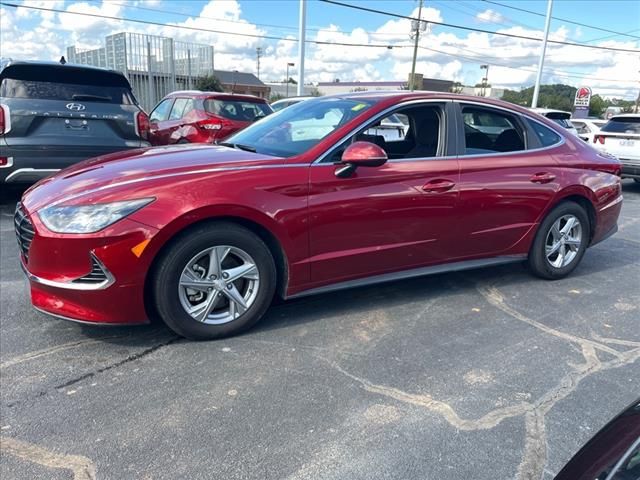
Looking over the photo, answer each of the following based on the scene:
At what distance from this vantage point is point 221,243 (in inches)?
125

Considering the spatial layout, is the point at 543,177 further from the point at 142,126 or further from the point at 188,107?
the point at 188,107

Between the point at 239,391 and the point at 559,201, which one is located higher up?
the point at 559,201

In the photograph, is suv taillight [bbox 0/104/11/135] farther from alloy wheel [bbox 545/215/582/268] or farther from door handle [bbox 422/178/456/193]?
alloy wheel [bbox 545/215/582/268]

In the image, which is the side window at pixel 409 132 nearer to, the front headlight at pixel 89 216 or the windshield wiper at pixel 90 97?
the front headlight at pixel 89 216

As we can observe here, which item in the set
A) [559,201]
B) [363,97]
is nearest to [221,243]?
[363,97]

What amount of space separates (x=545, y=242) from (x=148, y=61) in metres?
19.0

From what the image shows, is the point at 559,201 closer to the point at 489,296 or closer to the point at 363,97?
the point at 489,296

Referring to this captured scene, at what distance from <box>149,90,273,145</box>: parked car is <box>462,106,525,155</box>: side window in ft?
17.1

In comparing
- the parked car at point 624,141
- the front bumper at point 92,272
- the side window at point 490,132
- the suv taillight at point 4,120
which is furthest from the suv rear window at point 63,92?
the parked car at point 624,141

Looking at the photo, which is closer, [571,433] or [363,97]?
[571,433]

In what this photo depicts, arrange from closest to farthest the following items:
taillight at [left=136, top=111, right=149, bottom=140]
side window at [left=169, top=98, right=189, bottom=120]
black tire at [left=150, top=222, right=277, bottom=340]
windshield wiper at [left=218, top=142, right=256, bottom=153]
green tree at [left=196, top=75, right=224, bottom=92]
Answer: black tire at [left=150, top=222, right=277, bottom=340] → windshield wiper at [left=218, top=142, right=256, bottom=153] → taillight at [left=136, top=111, right=149, bottom=140] → side window at [left=169, top=98, right=189, bottom=120] → green tree at [left=196, top=75, right=224, bottom=92]

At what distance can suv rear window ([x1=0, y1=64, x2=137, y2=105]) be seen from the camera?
5848 mm

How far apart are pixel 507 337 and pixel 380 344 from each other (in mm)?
924

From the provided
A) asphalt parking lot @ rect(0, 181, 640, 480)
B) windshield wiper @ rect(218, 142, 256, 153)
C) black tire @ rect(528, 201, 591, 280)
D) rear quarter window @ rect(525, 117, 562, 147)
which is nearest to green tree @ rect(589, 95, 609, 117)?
black tire @ rect(528, 201, 591, 280)
